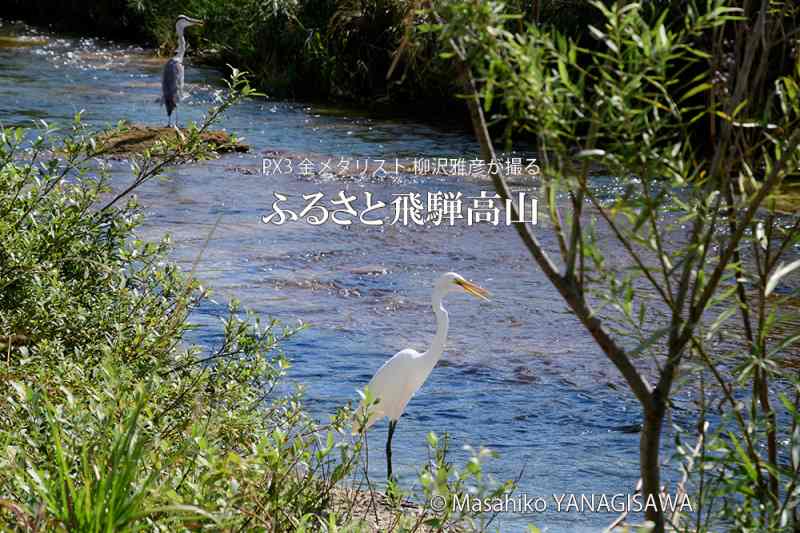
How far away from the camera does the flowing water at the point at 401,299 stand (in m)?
5.25

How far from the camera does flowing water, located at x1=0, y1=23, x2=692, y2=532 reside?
5.25 metres

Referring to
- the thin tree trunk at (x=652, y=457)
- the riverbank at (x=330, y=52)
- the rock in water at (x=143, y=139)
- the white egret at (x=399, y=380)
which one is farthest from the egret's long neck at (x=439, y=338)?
the riverbank at (x=330, y=52)

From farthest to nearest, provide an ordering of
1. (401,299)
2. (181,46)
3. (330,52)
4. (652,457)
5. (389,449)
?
(330,52), (181,46), (401,299), (389,449), (652,457)

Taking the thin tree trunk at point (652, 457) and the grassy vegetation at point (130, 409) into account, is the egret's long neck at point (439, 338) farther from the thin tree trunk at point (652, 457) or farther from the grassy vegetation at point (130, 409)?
the thin tree trunk at point (652, 457)

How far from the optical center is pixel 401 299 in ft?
24.6

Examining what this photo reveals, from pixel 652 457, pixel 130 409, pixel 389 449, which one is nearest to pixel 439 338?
pixel 389 449

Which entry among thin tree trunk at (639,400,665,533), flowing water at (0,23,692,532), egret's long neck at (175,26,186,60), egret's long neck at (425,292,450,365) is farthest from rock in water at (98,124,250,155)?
thin tree trunk at (639,400,665,533)

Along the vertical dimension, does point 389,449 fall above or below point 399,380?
below

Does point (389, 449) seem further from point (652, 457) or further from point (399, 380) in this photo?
point (652, 457)

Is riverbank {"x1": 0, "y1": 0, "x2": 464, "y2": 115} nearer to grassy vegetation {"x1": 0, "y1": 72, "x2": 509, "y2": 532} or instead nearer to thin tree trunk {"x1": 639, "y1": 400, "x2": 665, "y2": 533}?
grassy vegetation {"x1": 0, "y1": 72, "x2": 509, "y2": 532}

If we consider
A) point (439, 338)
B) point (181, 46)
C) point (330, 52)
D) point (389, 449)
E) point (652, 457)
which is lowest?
point (389, 449)

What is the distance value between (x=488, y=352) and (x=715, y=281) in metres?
4.74

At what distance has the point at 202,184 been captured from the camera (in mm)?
10531

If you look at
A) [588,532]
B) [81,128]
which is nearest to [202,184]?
[81,128]
